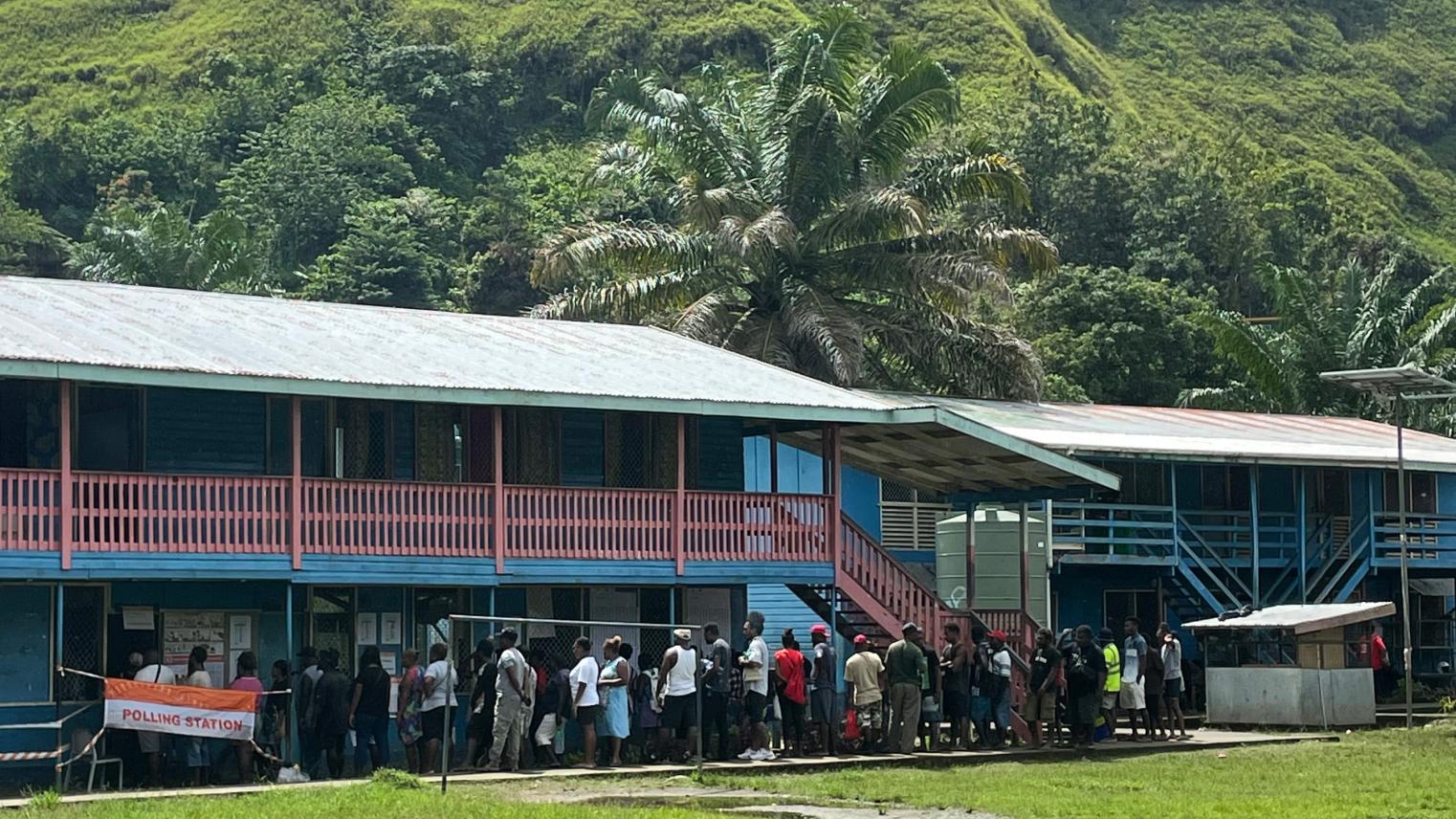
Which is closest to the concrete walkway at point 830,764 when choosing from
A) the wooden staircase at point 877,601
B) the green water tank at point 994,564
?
the wooden staircase at point 877,601

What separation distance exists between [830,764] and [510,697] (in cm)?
342

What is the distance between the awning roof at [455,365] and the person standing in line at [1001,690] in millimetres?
2380

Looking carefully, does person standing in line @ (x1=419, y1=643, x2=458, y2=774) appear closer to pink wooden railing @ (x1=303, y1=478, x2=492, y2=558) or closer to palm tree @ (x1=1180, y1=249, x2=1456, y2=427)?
pink wooden railing @ (x1=303, y1=478, x2=492, y2=558)

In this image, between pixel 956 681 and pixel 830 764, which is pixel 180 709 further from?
pixel 956 681

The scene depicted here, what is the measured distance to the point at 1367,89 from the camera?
106688 mm

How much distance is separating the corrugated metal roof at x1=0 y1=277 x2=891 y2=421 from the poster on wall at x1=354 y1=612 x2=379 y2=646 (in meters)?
2.99

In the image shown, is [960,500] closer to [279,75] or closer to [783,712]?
[783,712]

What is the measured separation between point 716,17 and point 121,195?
3073 cm

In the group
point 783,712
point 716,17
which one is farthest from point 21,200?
point 783,712

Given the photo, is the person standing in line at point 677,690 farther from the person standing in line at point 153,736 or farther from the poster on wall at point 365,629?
the person standing in line at point 153,736

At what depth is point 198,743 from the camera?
21.8 meters

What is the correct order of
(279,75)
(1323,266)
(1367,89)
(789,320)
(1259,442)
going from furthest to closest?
(1367,89) < (279,75) < (1323,266) < (789,320) < (1259,442)

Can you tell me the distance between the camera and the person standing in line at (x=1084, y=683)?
1018 inches

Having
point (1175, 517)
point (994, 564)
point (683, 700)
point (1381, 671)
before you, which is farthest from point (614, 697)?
point (1381, 671)
